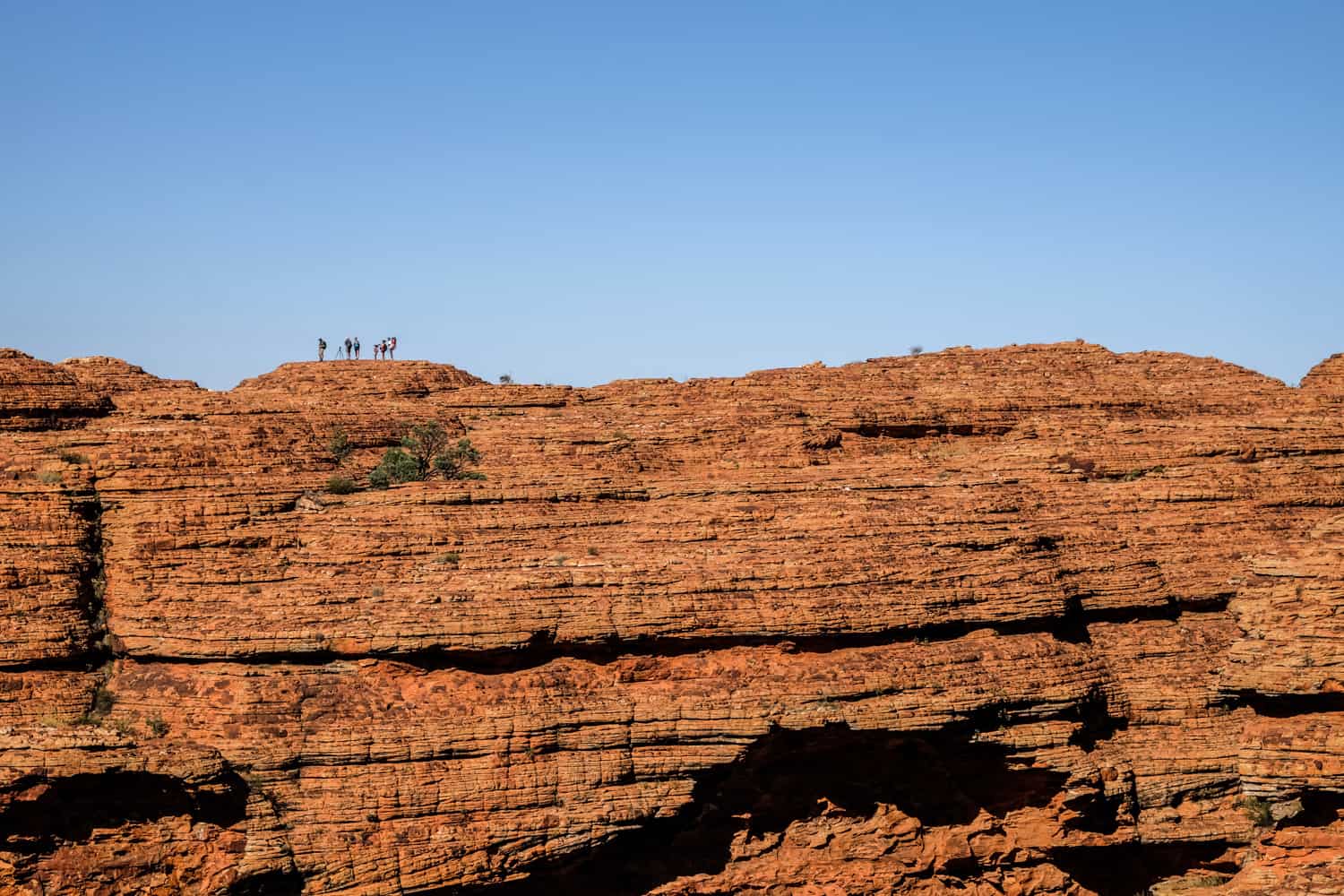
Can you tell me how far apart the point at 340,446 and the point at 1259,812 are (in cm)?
2332

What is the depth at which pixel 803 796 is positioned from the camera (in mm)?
30797

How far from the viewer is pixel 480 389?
4691 centimetres

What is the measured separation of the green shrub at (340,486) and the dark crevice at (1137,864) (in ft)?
57.2

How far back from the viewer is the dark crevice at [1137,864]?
31.8 meters

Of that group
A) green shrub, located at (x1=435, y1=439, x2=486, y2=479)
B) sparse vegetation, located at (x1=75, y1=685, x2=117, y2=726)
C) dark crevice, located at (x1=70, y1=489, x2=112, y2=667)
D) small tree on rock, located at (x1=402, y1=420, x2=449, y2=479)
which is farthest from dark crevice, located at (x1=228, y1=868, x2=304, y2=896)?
small tree on rock, located at (x1=402, y1=420, x2=449, y2=479)

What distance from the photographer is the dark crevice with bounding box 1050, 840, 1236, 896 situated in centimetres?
3184

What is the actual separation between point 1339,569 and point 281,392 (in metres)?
29.4

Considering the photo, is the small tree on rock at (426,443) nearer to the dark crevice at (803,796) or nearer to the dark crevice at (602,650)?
the dark crevice at (602,650)

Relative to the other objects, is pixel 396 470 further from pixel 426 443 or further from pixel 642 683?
pixel 642 683

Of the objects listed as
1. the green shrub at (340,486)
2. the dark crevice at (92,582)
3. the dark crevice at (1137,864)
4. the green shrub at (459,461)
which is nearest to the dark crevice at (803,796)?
the dark crevice at (1137,864)

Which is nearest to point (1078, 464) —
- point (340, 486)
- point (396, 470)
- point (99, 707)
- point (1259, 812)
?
point (1259, 812)

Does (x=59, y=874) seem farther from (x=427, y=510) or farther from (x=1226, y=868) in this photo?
(x=1226, y=868)

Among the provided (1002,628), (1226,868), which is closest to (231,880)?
(1002,628)

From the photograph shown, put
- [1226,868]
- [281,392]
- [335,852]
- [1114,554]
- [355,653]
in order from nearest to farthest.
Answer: [335,852]
[355,653]
[1226,868]
[1114,554]
[281,392]
